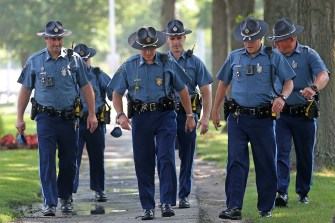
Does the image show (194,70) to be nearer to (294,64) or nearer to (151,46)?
(294,64)

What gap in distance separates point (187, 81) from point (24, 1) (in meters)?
46.0

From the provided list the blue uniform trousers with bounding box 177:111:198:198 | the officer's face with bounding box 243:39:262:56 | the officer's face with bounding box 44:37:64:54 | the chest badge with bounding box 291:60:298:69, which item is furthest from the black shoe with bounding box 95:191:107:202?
the officer's face with bounding box 243:39:262:56

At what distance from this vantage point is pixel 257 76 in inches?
440

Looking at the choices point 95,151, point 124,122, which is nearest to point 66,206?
point 95,151

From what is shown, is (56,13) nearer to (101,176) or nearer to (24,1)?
(24,1)

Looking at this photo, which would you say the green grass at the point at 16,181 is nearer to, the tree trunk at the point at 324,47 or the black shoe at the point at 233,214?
the black shoe at the point at 233,214

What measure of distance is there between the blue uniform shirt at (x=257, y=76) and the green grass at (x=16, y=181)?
121 inches

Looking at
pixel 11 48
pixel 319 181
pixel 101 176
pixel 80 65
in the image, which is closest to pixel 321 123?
pixel 319 181

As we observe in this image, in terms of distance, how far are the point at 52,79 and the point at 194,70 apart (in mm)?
1918

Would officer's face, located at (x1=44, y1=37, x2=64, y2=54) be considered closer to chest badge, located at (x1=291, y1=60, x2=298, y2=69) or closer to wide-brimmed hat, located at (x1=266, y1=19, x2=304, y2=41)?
wide-brimmed hat, located at (x1=266, y1=19, x2=304, y2=41)

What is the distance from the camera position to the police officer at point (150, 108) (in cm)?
1154

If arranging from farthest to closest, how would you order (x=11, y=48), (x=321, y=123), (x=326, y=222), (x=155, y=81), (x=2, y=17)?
(x=11, y=48), (x=2, y=17), (x=321, y=123), (x=155, y=81), (x=326, y=222)

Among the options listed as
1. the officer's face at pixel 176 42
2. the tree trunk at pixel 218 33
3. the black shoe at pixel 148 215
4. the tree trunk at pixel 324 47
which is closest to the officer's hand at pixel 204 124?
the officer's face at pixel 176 42

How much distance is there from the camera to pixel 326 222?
35.3ft
